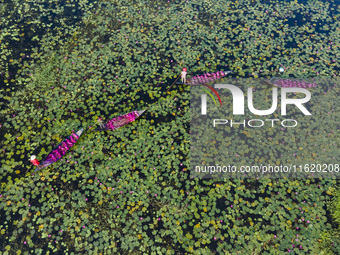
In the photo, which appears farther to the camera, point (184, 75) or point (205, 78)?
point (205, 78)

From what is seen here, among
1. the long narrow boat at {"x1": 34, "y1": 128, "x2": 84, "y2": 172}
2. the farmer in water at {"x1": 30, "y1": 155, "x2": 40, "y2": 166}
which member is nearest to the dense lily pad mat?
the long narrow boat at {"x1": 34, "y1": 128, "x2": 84, "y2": 172}

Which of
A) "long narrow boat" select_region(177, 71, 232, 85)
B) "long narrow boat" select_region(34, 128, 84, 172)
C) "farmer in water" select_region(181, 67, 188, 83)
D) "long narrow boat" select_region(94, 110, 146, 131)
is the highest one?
"farmer in water" select_region(181, 67, 188, 83)

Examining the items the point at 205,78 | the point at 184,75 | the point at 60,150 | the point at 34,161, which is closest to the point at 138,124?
the point at 184,75

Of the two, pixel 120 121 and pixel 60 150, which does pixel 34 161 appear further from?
pixel 120 121

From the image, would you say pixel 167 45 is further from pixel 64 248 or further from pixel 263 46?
pixel 64 248

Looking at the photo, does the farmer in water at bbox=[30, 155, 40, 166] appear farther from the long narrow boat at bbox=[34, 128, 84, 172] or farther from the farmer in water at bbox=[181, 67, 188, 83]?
the farmer in water at bbox=[181, 67, 188, 83]

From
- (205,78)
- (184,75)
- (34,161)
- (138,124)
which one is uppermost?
(184,75)

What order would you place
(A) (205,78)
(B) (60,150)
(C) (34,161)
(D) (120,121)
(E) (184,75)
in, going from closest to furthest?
(C) (34,161) → (B) (60,150) → (D) (120,121) → (E) (184,75) → (A) (205,78)
